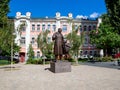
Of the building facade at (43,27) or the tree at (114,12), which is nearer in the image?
the tree at (114,12)

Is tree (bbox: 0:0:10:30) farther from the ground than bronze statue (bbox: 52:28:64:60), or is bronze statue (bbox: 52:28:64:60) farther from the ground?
tree (bbox: 0:0:10:30)

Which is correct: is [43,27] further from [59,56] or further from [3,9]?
[59,56]

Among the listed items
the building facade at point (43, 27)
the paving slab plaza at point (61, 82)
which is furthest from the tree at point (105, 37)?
the paving slab plaza at point (61, 82)

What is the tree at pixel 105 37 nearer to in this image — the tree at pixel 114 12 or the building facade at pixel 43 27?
the tree at pixel 114 12

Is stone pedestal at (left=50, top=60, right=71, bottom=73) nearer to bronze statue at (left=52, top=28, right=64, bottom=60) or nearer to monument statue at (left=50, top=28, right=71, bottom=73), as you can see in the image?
monument statue at (left=50, top=28, right=71, bottom=73)

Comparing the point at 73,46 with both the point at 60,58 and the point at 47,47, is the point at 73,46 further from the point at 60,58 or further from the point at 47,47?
the point at 60,58

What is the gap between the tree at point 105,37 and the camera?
45.2 metres

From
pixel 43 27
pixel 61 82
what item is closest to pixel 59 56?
pixel 61 82

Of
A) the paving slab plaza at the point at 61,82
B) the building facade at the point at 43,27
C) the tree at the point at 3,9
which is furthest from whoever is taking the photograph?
the building facade at the point at 43,27

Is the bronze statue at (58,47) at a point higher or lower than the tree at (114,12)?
lower

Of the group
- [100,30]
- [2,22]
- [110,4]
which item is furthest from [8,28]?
[100,30]

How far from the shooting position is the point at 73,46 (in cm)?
3622

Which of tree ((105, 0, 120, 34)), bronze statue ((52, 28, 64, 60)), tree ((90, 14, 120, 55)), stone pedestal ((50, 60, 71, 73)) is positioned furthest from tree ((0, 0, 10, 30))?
stone pedestal ((50, 60, 71, 73))

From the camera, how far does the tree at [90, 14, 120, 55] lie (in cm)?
4522
